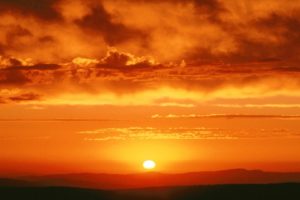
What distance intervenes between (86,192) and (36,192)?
839 centimetres

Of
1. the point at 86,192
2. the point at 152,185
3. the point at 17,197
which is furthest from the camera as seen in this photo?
the point at 152,185

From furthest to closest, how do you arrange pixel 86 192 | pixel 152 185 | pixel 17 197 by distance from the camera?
pixel 152 185, pixel 86 192, pixel 17 197

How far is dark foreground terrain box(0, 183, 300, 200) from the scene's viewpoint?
146 meters

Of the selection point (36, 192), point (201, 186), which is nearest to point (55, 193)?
point (36, 192)

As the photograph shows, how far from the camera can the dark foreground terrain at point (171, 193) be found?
146 m

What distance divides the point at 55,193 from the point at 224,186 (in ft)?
85.8

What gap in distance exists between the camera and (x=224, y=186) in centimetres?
16138

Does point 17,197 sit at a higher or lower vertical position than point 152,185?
lower

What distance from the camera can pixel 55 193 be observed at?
150500 mm

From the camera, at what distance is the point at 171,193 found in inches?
6181

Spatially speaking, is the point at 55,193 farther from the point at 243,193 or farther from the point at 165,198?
the point at 243,193

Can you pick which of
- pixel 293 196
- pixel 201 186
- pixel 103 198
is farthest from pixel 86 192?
pixel 293 196

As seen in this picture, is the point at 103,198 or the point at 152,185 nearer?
the point at 103,198

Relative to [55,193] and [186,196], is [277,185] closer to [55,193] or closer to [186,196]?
[186,196]
